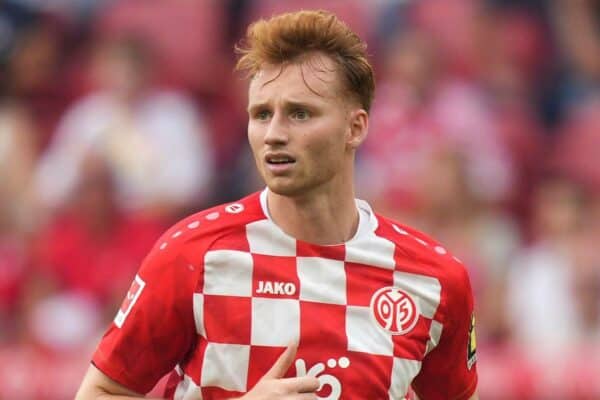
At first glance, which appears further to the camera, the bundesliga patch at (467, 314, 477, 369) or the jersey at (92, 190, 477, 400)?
the bundesliga patch at (467, 314, 477, 369)

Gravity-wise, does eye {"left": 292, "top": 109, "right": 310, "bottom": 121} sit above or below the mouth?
above

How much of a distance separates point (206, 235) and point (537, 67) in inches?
255

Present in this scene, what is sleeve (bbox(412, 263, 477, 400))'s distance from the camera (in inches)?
190

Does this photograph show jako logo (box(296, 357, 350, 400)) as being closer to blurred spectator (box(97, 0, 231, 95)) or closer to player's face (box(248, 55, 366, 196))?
player's face (box(248, 55, 366, 196))

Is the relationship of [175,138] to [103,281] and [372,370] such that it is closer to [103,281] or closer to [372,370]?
[103,281]

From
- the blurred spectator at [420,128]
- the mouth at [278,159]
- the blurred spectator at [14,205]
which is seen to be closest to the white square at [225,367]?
the mouth at [278,159]

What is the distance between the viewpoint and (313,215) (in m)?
4.71

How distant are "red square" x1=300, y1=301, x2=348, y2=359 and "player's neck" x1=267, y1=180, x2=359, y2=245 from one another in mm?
236

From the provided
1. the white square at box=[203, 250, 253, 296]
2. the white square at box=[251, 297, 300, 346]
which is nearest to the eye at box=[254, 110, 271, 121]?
the white square at box=[203, 250, 253, 296]

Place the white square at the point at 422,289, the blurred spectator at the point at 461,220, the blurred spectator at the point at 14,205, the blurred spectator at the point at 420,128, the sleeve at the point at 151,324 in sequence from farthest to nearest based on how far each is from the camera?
the blurred spectator at the point at 420,128
the blurred spectator at the point at 461,220
the blurred spectator at the point at 14,205
the white square at the point at 422,289
the sleeve at the point at 151,324

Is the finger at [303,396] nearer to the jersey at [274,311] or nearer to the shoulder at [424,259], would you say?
the jersey at [274,311]

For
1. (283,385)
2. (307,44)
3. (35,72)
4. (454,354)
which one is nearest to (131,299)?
(283,385)

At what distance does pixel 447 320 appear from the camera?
482 cm

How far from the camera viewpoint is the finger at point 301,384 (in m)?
4.34
